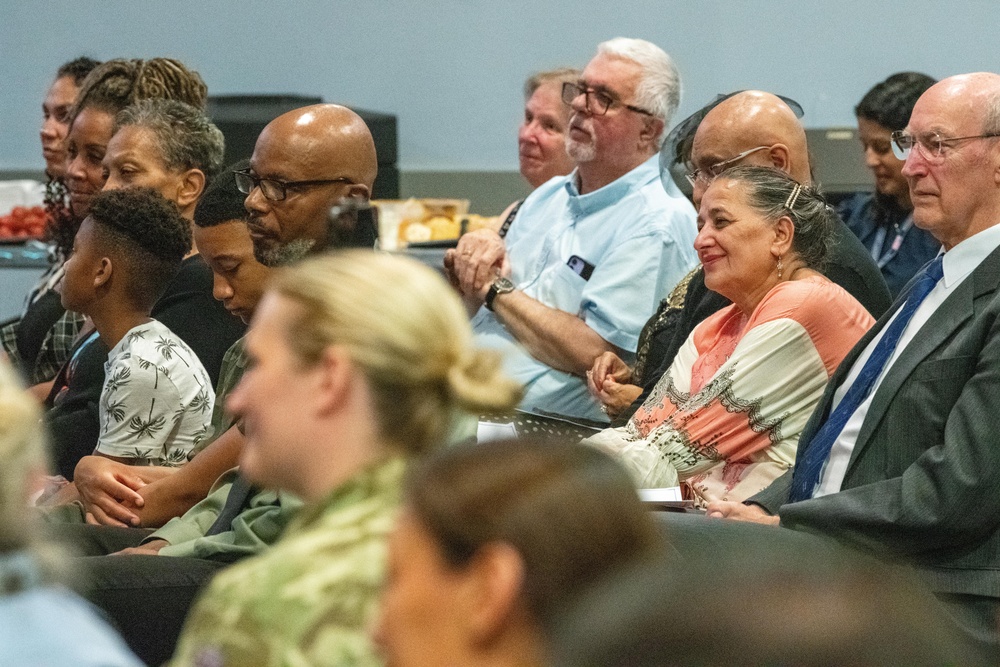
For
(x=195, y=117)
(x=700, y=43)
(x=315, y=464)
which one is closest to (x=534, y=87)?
(x=700, y=43)

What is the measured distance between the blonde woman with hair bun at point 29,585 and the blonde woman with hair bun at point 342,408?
12 centimetres

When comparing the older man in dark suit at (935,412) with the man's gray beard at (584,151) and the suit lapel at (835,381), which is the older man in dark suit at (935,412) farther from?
the man's gray beard at (584,151)

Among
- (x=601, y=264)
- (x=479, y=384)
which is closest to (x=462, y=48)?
(x=601, y=264)

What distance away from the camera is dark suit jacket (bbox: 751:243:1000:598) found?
2.03 meters

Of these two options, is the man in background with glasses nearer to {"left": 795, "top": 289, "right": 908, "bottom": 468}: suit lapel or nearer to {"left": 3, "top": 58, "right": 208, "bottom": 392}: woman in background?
{"left": 795, "top": 289, "right": 908, "bottom": 468}: suit lapel

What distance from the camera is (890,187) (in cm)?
450

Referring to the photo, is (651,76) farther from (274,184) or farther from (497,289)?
(274,184)

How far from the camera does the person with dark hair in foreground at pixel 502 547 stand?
906mm

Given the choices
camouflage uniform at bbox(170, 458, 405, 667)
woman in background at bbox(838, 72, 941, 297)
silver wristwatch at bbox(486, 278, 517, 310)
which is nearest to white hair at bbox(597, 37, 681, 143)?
silver wristwatch at bbox(486, 278, 517, 310)

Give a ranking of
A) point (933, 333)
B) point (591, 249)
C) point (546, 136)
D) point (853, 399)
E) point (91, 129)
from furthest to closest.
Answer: point (546, 136) < point (91, 129) < point (591, 249) < point (853, 399) < point (933, 333)

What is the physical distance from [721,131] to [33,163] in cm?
452

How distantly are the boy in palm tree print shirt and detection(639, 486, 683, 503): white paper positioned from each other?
2.92ft

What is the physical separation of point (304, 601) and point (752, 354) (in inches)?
56.6

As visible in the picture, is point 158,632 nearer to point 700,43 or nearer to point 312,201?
point 312,201
